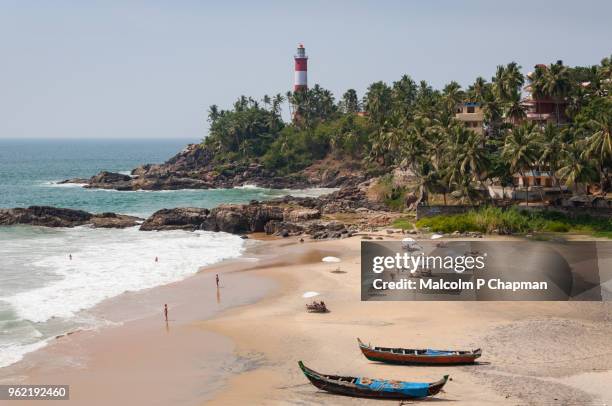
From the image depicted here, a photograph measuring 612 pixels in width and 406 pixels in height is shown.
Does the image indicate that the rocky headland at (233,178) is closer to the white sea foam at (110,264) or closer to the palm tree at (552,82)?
the palm tree at (552,82)

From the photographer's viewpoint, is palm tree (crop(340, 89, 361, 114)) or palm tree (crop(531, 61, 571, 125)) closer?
palm tree (crop(531, 61, 571, 125))

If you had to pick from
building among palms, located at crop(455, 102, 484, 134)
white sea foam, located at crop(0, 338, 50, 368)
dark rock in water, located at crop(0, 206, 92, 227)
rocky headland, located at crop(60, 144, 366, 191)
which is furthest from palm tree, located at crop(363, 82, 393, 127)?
white sea foam, located at crop(0, 338, 50, 368)

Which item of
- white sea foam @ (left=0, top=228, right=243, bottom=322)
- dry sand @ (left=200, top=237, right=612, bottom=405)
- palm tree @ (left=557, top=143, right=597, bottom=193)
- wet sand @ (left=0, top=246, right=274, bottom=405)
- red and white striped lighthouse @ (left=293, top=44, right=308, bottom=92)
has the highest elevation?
red and white striped lighthouse @ (left=293, top=44, right=308, bottom=92)

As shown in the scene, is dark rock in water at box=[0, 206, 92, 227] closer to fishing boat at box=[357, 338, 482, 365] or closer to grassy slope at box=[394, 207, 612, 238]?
grassy slope at box=[394, 207, 612, 238]

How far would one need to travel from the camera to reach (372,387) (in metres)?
27.4

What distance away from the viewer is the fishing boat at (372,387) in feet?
88.5

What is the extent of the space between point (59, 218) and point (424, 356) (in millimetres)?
57292

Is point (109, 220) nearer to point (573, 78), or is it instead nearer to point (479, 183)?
point (479, 183)

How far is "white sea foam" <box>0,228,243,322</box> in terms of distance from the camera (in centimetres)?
4494

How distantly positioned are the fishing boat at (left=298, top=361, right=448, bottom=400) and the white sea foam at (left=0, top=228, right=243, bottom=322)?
65.2 ft

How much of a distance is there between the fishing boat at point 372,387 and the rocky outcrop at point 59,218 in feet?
171

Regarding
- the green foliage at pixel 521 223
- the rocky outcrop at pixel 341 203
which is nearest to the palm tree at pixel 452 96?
the rocky outcrop at pixel 341 203

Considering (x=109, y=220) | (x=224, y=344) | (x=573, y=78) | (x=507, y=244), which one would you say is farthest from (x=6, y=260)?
(x=573, y=78)

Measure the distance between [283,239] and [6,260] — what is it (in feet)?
78.9
